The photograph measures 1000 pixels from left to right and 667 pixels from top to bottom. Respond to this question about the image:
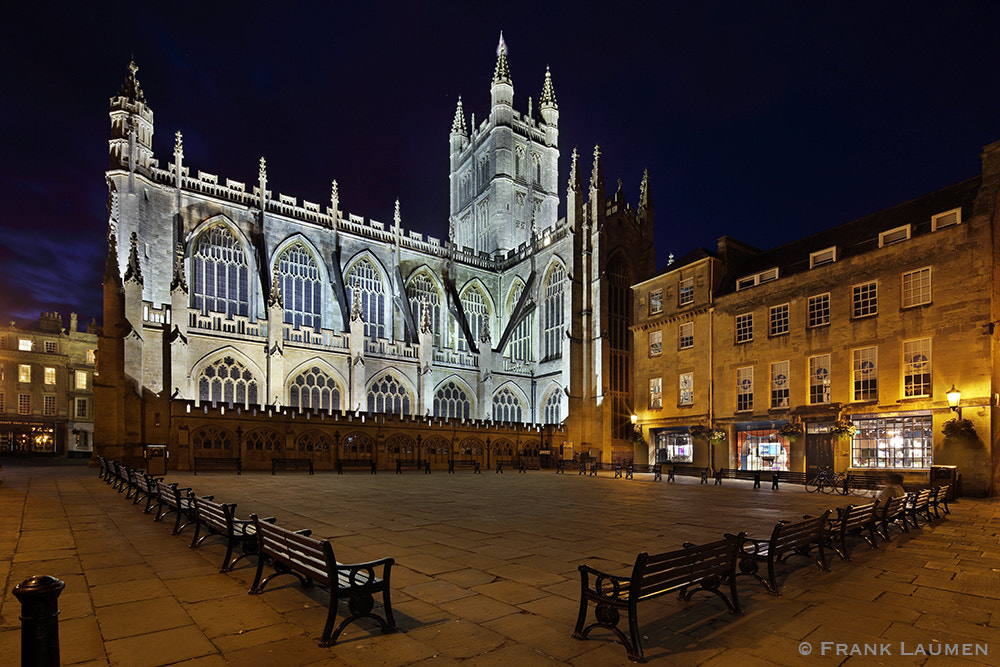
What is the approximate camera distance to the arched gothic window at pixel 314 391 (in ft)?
120

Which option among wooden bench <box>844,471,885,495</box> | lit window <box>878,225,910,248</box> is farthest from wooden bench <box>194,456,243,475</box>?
lit window <box>878,225,910,248</box>

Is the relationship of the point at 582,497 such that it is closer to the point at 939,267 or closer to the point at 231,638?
the point at 231,638

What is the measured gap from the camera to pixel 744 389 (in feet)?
91.1

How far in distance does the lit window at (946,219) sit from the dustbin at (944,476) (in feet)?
29.4

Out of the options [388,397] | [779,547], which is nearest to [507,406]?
[388,397]

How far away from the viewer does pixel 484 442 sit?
36.5 meters

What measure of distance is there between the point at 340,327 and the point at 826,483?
31.9 meters

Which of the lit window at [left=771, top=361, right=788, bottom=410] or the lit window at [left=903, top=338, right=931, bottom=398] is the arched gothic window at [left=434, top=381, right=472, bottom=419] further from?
the lit window at [left=903, top=338, right=931, bottom=398]

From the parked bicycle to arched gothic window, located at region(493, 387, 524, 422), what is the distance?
2583cm

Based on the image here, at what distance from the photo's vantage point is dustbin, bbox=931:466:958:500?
1831cm

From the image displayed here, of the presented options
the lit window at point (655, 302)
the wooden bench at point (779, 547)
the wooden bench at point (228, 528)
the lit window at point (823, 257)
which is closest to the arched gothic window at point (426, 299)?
the lit window at point (655, 302)

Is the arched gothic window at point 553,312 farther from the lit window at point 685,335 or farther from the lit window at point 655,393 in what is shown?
the lit window at point 685,335

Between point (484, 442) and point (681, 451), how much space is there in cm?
1233

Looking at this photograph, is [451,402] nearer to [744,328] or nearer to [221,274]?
[221,274]
